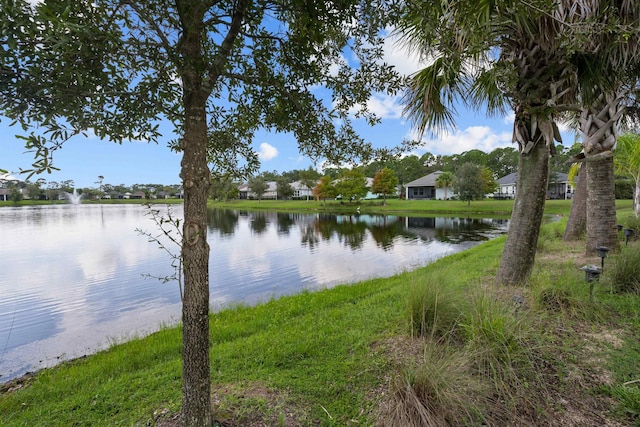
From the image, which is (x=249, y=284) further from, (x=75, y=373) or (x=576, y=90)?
(x=576, y=90)

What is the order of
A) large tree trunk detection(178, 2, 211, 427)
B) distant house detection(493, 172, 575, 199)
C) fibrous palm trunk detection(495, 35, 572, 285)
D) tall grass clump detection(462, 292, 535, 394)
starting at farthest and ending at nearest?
distant house detection(493, 172, 575, 199) < fibrous palm trunk detection(495, 35, 572, 285) < tall grass clump detection(462, 292, 535, 394) < large tree trunk detection(178, 2, 211, 427)

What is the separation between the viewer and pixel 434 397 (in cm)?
217

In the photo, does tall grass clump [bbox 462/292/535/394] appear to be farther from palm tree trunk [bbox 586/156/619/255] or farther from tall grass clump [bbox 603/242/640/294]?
palm tree trunk [bbox 586/156/619/255]

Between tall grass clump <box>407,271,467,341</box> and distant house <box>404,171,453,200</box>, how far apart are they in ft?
159

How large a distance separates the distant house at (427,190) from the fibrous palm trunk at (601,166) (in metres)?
44.0

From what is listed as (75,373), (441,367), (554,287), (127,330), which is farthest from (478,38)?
(127,330)

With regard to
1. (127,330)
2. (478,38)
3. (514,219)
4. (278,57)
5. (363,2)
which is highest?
(363,2)

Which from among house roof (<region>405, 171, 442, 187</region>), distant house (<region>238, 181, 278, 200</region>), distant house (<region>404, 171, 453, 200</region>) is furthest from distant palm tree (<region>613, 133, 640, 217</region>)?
distant house (<region>238, 181, 278, 200</region>)

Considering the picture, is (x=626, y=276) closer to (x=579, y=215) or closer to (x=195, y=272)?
(x=195, y=272)

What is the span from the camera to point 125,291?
8633 mm

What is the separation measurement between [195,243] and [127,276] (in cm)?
1010

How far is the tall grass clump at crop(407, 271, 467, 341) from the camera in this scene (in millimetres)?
3289

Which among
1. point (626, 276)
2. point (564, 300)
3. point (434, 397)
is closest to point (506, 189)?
point (626, 276)

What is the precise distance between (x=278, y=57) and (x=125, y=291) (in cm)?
859
